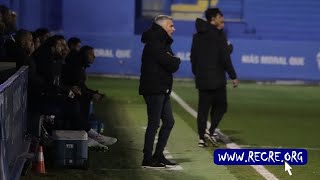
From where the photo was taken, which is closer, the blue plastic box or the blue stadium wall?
the blue plastic box

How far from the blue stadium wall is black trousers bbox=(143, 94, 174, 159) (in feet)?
44.4

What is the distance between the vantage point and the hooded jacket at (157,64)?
823cm

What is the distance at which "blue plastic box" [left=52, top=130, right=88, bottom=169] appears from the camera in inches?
322

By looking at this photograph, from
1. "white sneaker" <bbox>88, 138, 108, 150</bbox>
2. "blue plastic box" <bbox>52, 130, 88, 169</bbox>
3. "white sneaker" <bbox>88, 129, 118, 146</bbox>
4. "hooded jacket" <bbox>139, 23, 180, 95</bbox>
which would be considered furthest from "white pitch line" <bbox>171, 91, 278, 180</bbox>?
"blue plastic box" <bbox>52, 130, 88, 169</bbox>

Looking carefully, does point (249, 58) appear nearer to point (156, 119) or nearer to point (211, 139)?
point (211, 139)

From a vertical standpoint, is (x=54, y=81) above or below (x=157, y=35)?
below

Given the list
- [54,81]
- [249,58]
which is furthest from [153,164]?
[249,58]

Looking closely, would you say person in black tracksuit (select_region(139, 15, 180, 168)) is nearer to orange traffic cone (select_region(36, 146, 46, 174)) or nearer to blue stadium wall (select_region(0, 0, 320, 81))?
orange traffic cone (select_region(36, 146, 46, 174))

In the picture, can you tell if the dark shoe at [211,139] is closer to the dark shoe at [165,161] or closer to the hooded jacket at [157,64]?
the dark shoe at [165,161]

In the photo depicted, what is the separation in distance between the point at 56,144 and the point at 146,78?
1.23 meters

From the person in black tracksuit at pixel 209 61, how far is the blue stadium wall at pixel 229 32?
39.0ft

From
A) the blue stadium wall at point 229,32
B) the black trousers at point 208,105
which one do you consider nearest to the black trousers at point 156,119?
the black trousers at point 208,105

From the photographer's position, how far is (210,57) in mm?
10000

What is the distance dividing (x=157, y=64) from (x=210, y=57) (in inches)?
73.7
